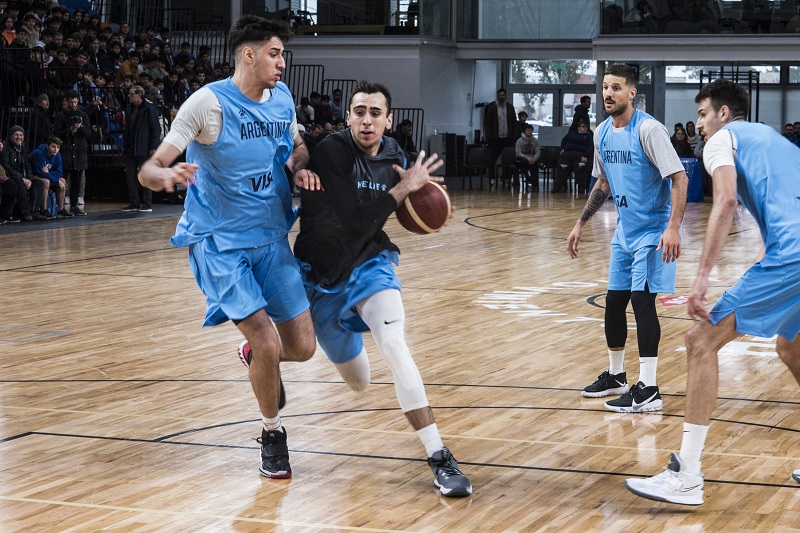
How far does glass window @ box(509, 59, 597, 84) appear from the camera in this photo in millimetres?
27578

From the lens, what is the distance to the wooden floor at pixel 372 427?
387 cm

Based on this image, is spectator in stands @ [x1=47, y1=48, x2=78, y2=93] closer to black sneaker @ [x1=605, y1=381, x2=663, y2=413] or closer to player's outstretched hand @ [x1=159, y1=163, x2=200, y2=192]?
black sneaker @ [x1=605, y1=381, x2=663, y2=413]

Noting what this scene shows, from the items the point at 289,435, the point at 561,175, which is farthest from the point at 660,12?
the point at 289,435

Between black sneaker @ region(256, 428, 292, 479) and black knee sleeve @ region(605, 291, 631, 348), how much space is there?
2.06 m

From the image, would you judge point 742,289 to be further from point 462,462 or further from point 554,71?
point 554,71

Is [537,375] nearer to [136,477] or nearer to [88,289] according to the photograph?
[136,477]

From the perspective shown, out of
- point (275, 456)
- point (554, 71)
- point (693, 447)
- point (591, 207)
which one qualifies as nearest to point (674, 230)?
point (591, 207)

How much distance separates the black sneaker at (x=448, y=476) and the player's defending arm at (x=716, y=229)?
1.02 meters

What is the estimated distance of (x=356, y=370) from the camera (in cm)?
461

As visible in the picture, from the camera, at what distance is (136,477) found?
4266 millimetres

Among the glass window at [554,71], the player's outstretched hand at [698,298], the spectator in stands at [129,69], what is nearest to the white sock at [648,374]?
the player's outstretched hand at [698,298]

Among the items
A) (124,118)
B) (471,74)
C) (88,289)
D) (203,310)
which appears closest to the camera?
(203,310)

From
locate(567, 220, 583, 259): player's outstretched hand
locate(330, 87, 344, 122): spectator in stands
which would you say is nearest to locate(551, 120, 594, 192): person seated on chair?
locate(330, 87, 344, 122): spectator in stands

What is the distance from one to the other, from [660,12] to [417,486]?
65.1 ft
